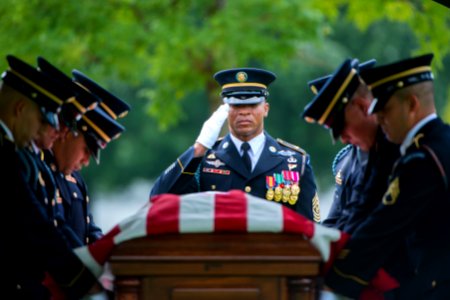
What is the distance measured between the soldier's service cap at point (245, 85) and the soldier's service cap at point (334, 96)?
216cm

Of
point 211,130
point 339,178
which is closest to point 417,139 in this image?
point 339,178

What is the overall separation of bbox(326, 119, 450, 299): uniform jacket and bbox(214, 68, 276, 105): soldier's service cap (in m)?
2.60

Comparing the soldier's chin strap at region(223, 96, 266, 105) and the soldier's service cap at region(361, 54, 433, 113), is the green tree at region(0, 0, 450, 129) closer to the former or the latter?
the soldier's chin strap at region(223, 96, 266, 105)

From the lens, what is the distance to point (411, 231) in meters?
7.80

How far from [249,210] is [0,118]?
4.98 ft

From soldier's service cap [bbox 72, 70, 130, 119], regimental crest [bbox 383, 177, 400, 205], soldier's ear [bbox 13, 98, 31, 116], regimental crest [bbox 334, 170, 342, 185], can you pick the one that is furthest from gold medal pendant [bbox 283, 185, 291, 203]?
soldier's ear [bbox 13, 98, 31, 116]

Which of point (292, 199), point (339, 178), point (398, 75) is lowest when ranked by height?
point (292, 199)

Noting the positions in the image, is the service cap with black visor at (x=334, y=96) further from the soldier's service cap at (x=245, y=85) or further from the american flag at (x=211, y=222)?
the soldier's service cap at (x=245, y=85)

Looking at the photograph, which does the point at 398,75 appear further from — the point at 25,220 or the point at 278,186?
the point at 278,186

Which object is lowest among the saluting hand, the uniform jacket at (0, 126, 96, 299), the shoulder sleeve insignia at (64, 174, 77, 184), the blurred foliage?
the uniform jacket at (0, 126, 96, 299)

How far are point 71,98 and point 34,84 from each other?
0.25 metres

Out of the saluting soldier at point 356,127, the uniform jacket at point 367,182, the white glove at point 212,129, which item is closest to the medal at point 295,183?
the white glove at point 212,129

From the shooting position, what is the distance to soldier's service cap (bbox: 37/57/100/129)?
7992 mm

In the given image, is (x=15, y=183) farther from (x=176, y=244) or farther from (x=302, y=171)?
(x=302, y=171)
